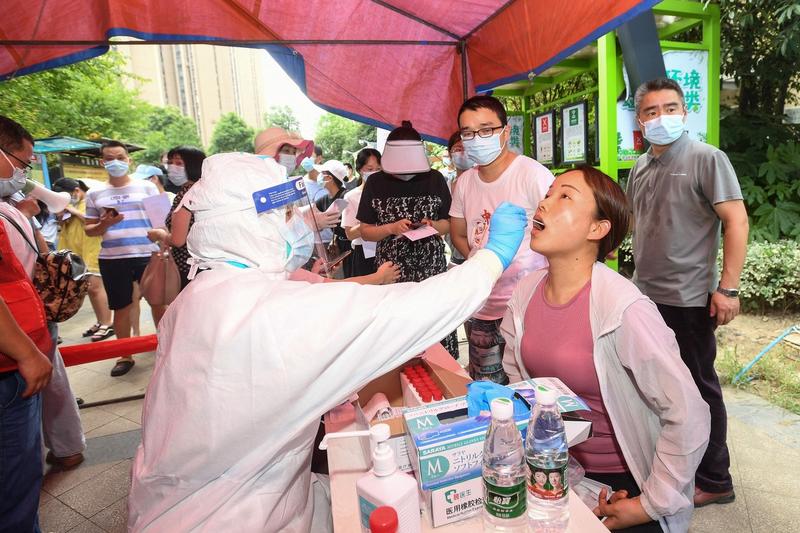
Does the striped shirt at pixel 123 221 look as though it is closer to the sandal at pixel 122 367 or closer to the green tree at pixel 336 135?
the sandal at pixel 122 367

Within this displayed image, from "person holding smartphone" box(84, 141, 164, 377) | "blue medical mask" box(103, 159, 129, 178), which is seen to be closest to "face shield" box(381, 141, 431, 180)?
"person holding smartphone" box(84, 141, 164, 377)

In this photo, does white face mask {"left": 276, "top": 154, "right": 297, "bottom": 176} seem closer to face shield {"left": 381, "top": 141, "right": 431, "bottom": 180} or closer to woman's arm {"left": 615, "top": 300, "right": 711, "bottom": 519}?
face shield {"left": 381, "top": 141, "right": 431, "bottom": 180}

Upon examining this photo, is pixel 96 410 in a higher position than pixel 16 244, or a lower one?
lower

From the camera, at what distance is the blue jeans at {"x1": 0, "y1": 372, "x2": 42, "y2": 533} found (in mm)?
1828

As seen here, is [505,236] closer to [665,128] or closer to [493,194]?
[493,194]

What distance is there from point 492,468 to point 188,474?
2.41 ft

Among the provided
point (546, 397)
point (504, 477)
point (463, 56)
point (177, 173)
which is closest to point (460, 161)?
point (463, 56)

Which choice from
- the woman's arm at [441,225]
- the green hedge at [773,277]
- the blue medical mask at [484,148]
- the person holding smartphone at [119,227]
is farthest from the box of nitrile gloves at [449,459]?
the green hedge at [773,277]

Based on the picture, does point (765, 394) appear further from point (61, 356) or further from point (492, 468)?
point (61, 356)

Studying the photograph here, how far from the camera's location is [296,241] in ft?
4.87

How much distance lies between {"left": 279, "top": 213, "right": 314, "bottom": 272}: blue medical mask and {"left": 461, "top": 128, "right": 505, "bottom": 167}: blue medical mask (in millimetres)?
1353

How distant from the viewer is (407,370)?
6.50 feet

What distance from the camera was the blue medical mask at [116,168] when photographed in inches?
183

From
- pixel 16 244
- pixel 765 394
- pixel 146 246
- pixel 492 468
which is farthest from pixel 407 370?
pixel 146 246
